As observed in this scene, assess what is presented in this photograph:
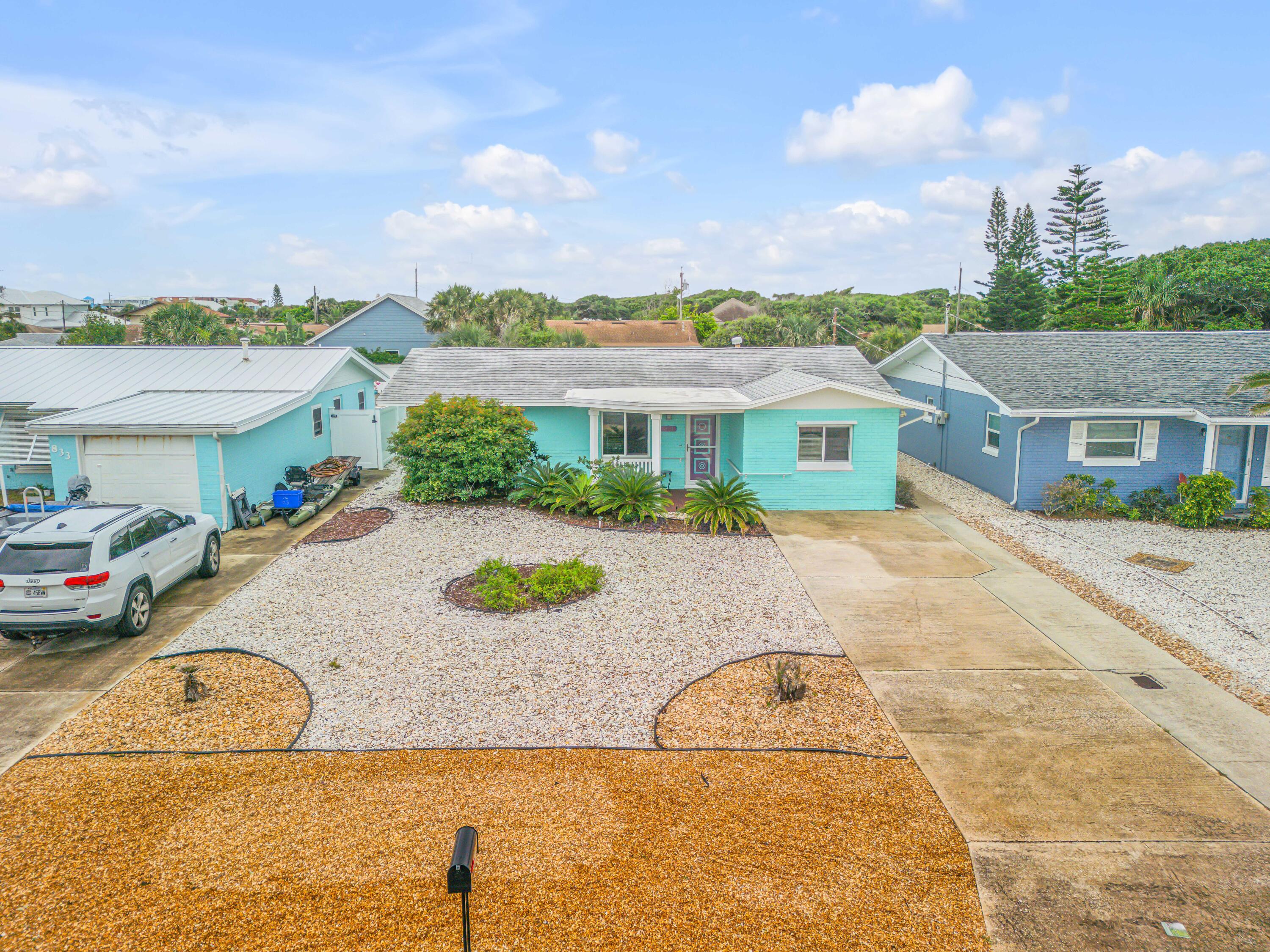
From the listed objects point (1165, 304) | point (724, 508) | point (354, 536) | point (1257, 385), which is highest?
point (1165, 304)

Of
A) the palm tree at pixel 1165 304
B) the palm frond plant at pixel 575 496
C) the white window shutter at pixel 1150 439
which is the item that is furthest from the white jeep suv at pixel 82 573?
the palm tree at pixel 1165 304

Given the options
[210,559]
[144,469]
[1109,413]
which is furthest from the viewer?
[1109,413]

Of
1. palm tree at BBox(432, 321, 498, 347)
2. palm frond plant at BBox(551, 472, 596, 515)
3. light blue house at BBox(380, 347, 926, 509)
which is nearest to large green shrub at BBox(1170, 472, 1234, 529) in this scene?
light blue house at BBox(380, 347, 926, 509)

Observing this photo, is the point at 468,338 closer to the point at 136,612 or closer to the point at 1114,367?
the point at 1114,367

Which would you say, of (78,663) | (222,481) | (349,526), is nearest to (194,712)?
(78,663)

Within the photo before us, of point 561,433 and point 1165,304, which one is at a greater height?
point 1165,304

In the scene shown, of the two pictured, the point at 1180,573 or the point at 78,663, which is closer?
the point at 78,663

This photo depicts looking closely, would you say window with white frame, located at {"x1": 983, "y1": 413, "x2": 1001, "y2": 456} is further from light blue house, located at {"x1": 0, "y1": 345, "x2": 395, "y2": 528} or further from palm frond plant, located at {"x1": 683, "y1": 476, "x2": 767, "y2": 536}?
light blue house, located at {"x1": 0, "y1": 345, "x2": 395, "y2": 528}
